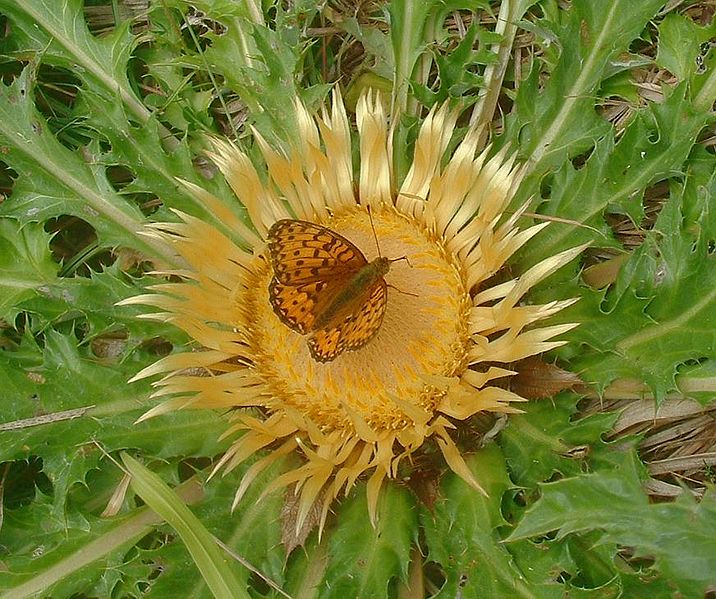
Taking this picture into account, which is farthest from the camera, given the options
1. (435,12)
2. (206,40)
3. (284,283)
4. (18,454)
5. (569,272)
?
(206,40)

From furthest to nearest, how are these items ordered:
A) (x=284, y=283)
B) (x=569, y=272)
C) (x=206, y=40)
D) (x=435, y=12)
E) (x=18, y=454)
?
1. (x=206, y=40)
2. (x=435, y=12)
3. (x=18, y=454)
4. (x=569, y=272)
5. (x=284, y=283)

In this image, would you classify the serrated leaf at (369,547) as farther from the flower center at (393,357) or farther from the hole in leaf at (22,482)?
the hole in leaf at (22,482)

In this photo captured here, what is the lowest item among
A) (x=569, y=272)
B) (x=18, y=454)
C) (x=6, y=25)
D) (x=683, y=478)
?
(x=683, y=478)

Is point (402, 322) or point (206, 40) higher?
point (206, 40)

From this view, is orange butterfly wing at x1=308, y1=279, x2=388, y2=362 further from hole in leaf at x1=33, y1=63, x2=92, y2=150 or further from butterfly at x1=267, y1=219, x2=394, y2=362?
hole in leaf at x1=33, y1=63, x2=92, y2=150

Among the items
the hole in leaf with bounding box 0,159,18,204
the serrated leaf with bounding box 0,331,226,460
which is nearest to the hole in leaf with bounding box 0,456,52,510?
the serrated leaf with bounding box 0,331,226,460

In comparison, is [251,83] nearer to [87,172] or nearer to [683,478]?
[87,172]

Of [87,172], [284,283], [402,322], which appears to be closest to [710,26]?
[402,322]

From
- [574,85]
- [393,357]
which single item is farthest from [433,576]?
[574,85]
